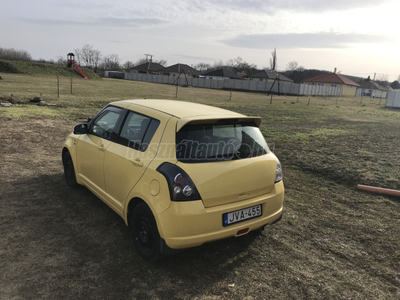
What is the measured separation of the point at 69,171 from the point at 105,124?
146 centimetres

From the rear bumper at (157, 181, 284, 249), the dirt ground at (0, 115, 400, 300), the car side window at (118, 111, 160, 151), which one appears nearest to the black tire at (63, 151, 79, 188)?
the dirt ground at (0, 115, 400, 300)

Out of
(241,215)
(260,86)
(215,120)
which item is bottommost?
(241,215)

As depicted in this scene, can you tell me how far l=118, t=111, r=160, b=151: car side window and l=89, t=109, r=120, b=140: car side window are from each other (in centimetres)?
31

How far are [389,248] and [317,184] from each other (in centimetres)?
230

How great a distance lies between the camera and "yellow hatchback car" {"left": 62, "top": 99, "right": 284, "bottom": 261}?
272cm

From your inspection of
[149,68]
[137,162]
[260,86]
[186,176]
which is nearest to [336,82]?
[260,86]

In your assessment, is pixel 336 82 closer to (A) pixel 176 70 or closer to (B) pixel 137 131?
(A) pixel 176 70

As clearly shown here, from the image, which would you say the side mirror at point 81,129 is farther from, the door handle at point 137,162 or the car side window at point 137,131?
Answer: the door handle at point 137,162

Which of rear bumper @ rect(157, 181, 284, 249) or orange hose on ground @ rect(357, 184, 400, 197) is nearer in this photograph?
rear bumper @ rect(157, 181, 284, 249)

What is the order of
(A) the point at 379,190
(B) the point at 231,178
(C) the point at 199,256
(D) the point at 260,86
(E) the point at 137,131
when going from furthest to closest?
1. (D) the point at 260,86
2. (A) the point at 379,190
3. (E) the point at 137,131
4. (C) the point at 199,256
5. (B) the point at 231,178

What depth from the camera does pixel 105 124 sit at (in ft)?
13.1

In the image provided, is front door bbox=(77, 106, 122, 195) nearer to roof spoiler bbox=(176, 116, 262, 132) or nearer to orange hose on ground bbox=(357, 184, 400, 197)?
roof spoiler bbox=(176, 116, 262, 132)

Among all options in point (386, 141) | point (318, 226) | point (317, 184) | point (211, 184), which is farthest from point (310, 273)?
point (386, 141)

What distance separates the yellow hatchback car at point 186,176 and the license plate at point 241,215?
10 millimetres
